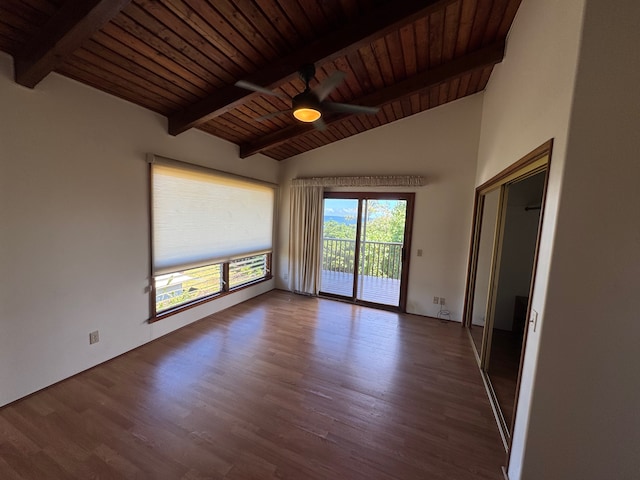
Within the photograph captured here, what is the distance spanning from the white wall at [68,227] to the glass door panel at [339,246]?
2.68 metres

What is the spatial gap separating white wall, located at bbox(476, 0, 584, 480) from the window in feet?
10.7

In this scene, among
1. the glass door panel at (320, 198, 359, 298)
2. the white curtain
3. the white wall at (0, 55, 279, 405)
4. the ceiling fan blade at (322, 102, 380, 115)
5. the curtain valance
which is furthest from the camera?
the white curtain

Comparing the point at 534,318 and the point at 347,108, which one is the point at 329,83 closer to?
the point at 347,108

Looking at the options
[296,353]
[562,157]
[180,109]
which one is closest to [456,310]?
[296,353]

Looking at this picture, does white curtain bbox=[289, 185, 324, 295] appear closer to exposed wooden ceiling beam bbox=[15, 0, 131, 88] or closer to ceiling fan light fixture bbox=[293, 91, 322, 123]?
ceiling fan light fixture bbox=[293, 91, 322, 123]

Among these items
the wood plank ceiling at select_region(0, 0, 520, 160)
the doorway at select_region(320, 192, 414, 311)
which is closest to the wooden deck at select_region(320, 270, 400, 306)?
the doorway at select_region(320, 192, 414, 311)

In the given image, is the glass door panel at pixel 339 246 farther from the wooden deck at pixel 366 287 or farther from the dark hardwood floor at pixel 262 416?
the dark hardwood floor at pixel 262 416

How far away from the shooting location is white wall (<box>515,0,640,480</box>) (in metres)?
1.14

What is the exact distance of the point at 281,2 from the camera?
179cm

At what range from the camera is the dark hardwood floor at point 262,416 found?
61.8 inches

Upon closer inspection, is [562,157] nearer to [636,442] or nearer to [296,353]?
[636,442]

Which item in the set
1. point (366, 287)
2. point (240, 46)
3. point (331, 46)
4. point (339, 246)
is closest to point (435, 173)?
point (339, 246)

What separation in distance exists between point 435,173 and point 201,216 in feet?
11.1

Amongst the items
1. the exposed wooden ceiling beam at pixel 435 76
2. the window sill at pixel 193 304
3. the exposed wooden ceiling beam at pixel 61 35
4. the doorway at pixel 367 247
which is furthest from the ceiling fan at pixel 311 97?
the window sill at pixel 193 304
